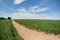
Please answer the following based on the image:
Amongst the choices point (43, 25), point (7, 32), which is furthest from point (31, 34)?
point (7, 32)

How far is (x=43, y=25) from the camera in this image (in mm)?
2684

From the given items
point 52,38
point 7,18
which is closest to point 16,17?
point 7,18

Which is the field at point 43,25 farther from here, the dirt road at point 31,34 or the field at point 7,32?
the field at point 7,32

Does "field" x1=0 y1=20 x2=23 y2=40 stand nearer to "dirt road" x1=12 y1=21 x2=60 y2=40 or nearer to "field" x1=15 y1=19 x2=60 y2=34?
"dirt road" x1=12 y1=21 x2=60 y2=40

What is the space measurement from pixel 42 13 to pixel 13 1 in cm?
56

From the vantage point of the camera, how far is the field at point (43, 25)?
265 cm

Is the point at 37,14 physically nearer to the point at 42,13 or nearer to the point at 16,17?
the point at 42,13

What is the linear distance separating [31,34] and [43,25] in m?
0.27

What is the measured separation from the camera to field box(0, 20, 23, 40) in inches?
104

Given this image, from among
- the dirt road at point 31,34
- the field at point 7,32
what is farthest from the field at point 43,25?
the field at point 7,32

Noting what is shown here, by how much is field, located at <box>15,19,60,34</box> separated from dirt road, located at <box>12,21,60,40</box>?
0.07 m

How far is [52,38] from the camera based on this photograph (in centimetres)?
263

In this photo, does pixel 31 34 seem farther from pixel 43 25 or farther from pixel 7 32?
pixel 7 32

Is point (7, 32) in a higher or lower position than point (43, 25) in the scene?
lower
